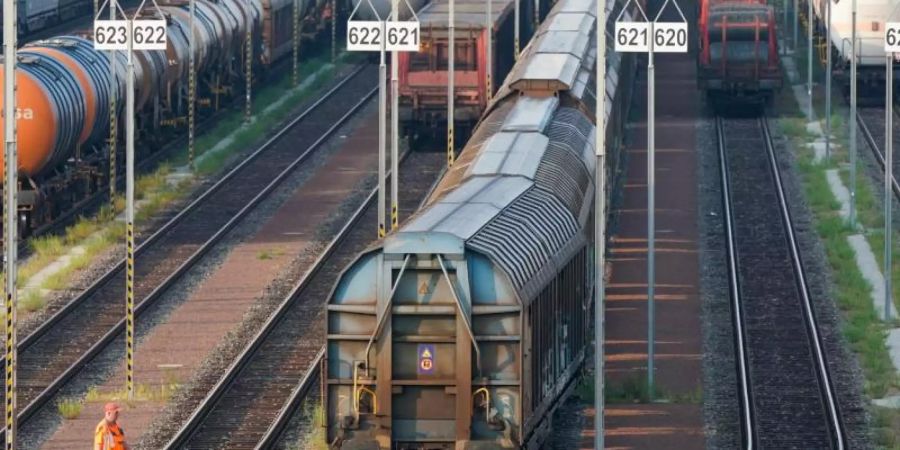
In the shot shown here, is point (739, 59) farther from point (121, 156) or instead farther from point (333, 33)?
point (333, 33)

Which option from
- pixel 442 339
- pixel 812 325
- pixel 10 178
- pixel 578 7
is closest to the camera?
pixel 442 339

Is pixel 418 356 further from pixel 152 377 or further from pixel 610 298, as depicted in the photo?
pixel 610 298

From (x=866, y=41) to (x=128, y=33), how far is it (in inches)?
1284

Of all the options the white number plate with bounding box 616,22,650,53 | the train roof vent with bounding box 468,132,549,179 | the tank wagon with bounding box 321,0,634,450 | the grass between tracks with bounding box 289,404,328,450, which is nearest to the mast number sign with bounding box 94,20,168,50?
the train roof vent with bounding box 468,132,549,179

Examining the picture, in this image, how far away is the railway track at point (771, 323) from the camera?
29312 millimetres

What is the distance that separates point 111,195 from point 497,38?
13597 millimetres

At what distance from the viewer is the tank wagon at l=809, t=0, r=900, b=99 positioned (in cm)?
5838

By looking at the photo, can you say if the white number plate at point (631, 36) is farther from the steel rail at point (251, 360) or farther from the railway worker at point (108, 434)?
the railway worker at point (108, 434)

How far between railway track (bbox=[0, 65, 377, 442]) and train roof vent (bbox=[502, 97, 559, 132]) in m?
7.64

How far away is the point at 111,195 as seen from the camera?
44.5 meters

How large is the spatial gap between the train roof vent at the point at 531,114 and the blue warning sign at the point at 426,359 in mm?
9850

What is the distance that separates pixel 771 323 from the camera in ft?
117

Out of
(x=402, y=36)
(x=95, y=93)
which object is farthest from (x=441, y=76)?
(x=402, y=36)

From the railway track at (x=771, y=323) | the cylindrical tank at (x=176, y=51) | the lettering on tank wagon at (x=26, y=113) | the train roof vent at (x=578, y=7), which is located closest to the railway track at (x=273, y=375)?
the lettering on tank wagon at (x=26, y=113)
